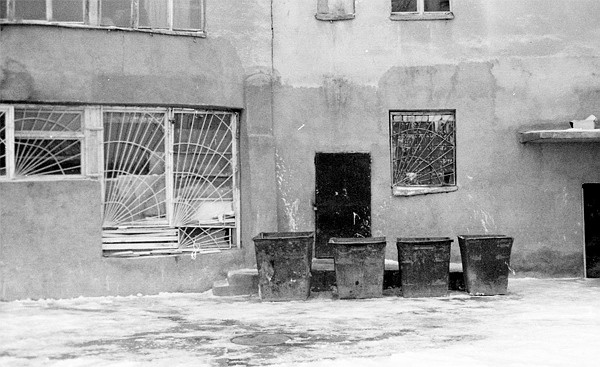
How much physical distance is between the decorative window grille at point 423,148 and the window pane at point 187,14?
3687 millimetres

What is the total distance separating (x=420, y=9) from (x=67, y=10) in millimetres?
5905

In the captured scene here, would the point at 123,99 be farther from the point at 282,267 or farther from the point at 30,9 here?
the point at 282,267

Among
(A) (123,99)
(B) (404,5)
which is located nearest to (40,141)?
(A) (123,99)

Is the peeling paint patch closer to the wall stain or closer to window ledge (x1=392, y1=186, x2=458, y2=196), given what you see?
window ledge (x1=392, y1=186, x2=458, y2=196)

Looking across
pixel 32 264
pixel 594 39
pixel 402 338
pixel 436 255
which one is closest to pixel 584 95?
pixel 594 39

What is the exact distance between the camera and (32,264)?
37.4 ft

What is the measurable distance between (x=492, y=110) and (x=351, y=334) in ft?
20.0

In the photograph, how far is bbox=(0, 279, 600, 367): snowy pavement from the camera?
7.42m

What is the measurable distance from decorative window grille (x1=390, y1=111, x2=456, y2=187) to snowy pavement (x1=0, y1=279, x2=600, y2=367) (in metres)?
2.42

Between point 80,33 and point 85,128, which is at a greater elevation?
point 80,33

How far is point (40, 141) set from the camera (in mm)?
11570

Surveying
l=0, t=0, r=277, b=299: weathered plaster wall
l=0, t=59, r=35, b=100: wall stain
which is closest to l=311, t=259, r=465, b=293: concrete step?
l=0, t=0, r=277, b=299: weathered plaster wall

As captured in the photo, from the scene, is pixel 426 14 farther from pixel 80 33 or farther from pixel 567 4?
pixel 80 33

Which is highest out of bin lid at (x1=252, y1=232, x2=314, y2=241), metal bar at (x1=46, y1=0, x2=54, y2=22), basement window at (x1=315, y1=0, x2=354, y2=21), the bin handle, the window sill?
basement window at (x1=315, y1=0, x2=354, y2=21)
